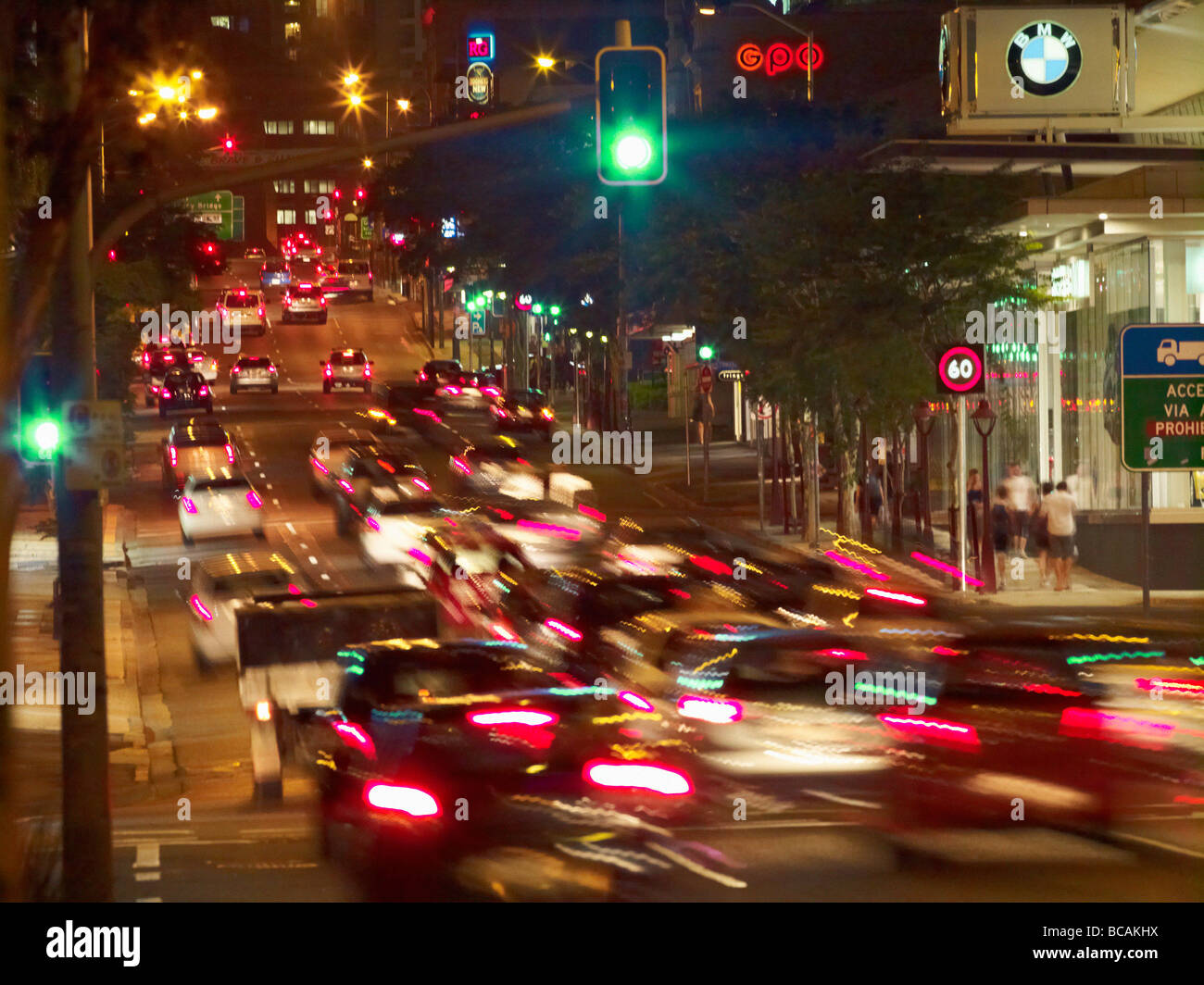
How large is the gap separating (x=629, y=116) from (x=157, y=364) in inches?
2215

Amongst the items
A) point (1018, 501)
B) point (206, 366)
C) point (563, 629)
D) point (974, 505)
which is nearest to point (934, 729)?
point (563, 629)

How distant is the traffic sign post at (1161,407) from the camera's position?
49.6 ft

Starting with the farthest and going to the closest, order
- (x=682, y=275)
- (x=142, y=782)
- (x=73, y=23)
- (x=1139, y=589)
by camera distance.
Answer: (x=682, y=275)
(x=1139, y=589)
(x=142, y=782)
(x=73, y=23)

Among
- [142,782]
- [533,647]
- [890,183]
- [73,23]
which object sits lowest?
[142,782]

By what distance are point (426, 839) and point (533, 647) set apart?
342 inches

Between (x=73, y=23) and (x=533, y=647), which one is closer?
(x=73, y=23)

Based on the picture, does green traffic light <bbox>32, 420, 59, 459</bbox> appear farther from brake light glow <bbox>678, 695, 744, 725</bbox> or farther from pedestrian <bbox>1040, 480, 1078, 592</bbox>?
pedestrian <bbox>1040, 480, 1078, 592</bbox>

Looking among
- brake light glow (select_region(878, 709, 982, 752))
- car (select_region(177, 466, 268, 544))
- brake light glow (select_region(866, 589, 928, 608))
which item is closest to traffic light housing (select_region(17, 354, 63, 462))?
brake light glow (select_region(878, 709, 982, 752))

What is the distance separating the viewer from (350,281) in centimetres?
10356

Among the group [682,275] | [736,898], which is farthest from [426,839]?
[682,275]

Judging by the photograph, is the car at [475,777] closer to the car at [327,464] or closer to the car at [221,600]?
the car at [221,600]

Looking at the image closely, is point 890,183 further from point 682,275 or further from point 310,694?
point 310,694

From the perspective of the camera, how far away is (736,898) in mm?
9336

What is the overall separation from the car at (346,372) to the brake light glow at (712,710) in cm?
5342
